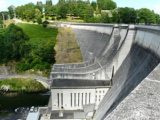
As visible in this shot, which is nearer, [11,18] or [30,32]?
A: [30,32]

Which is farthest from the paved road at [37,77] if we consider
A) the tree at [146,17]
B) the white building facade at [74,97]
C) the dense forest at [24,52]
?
the tree at [146,17]

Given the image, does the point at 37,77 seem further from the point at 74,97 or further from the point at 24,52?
the point at 74,97

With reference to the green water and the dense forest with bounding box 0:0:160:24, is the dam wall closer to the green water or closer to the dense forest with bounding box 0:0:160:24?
the green water

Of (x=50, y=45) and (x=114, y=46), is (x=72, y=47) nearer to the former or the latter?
(x=50, y=45)

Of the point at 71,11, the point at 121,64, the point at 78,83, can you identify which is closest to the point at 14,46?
the point at 71,11

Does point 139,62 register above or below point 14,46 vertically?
above

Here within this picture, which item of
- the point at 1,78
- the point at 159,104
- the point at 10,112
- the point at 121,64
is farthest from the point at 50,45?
the point at 159,104
